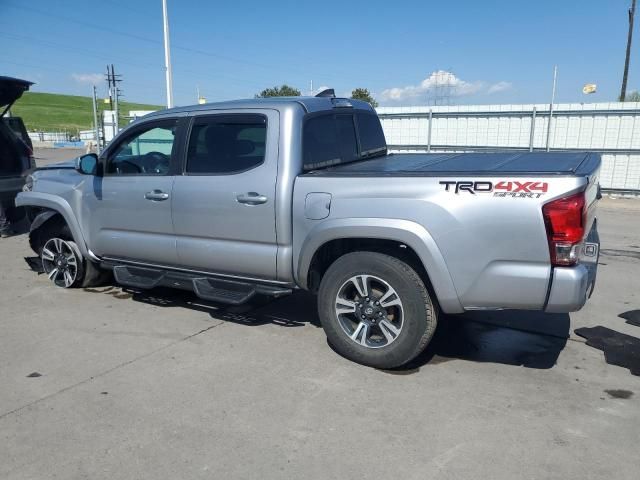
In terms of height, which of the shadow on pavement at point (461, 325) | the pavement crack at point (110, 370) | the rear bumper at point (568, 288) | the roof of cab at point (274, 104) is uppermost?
the roof of cab at point (274, 104)

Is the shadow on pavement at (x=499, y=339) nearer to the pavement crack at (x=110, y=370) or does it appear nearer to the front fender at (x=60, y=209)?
the pavement crack at (x=110, y=370)

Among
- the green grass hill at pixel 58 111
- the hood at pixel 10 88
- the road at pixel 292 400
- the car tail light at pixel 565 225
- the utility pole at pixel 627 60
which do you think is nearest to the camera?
the road at pixel 292 400

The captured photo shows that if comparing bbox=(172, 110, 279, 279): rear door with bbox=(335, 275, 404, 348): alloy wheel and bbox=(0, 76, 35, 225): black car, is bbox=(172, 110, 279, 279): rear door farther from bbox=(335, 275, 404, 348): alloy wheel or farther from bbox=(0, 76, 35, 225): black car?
bbox=(0, 76, 35, 225): black car

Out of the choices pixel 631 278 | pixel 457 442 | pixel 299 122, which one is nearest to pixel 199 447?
pixel 457 442

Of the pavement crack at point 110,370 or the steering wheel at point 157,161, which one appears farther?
the steering wheel at point 157,161

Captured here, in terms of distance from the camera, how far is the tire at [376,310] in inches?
149

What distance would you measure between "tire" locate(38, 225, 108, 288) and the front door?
520mm

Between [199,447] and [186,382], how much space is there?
32.9 inches

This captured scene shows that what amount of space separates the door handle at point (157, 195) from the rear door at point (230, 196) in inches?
5.2

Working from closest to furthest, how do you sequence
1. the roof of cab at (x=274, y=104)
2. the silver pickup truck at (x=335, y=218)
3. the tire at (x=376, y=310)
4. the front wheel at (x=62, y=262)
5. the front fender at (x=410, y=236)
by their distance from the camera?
the silver pickup truck at (x=335, y=218) → the front fender at (x=410, y=236) → the tire at (x=376, y=310) → the roof of cab at (x=274, y=104) → the front wheel at (x=62, y=262)

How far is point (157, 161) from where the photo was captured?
201 inches

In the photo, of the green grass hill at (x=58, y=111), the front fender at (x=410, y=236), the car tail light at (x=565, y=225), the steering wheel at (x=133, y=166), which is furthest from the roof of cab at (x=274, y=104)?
the green grass hill at (x=58, y=111)

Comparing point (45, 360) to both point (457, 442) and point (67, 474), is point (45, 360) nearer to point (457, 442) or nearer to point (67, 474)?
point (67, 474)

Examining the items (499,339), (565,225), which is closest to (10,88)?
(499,339)
